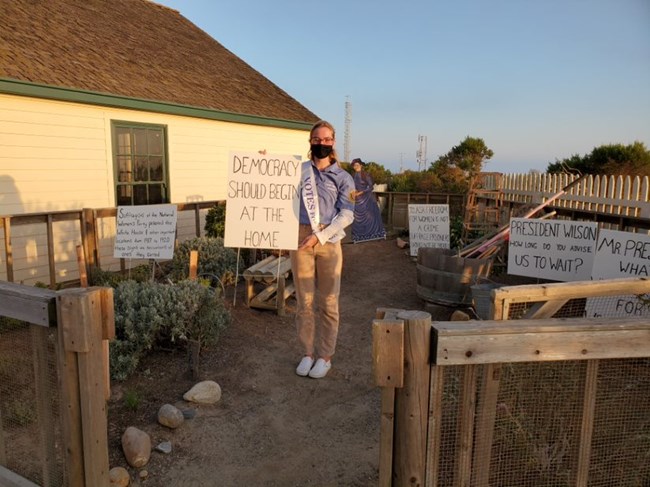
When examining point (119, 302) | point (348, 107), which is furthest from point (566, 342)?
point (348, 107)

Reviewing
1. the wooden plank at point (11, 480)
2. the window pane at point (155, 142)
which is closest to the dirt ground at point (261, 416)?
the wooden plank at point (11, 480)

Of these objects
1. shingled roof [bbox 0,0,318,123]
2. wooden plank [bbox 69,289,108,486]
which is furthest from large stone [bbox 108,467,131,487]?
shingled roof [bbox 0,0,318,123]

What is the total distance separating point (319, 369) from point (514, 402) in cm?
225

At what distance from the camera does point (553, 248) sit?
5137 mm

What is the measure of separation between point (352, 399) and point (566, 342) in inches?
92.4

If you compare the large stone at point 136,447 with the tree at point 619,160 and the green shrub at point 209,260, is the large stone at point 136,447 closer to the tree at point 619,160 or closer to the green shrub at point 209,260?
the green shrub at point 209,260

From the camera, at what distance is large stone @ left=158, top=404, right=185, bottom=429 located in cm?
339

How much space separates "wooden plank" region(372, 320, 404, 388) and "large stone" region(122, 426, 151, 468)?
1959 mm

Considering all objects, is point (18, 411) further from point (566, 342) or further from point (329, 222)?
point (566, 342)

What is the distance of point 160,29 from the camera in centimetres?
1173

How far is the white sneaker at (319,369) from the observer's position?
4.23 meters

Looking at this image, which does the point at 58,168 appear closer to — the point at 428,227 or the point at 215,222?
the point at 215,222

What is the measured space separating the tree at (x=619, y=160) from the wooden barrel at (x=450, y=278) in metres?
12.0

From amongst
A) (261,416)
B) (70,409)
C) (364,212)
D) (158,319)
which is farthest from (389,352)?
(364,212)
